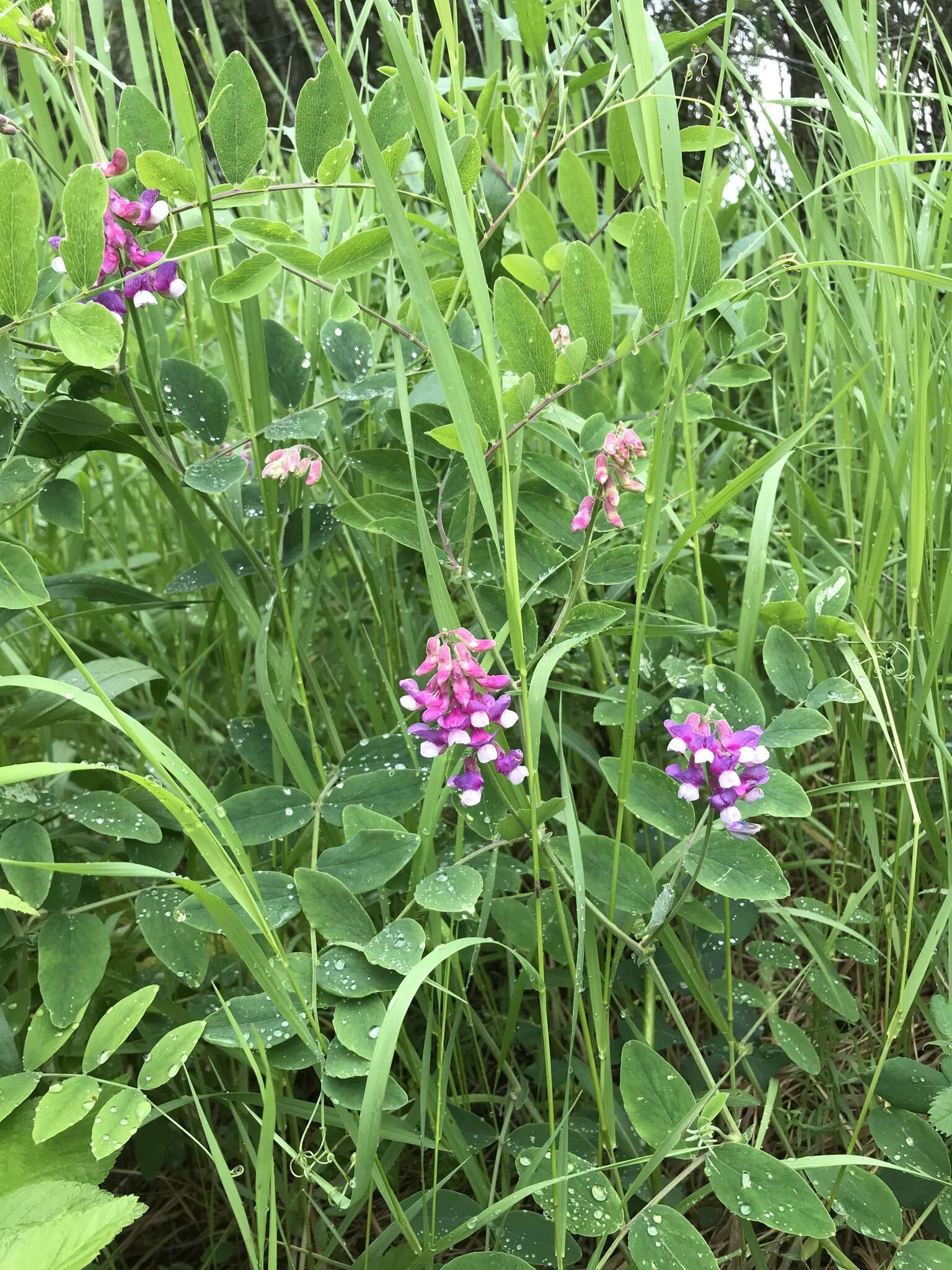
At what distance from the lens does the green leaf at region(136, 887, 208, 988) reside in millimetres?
754

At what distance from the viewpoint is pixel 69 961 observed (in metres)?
A: 0.75

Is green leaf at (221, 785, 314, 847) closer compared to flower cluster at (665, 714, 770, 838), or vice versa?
A: flower cluster at (665, 714, 770, 838)

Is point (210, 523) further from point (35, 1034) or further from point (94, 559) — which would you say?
point (35, 1034)

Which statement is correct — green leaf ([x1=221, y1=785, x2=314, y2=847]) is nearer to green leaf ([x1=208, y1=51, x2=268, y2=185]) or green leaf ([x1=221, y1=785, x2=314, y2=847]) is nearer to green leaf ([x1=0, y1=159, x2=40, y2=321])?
green leaf ([x1=0, y1=159, x2=40, y2=321])

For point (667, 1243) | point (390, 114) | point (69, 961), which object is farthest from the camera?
point (390, 114)

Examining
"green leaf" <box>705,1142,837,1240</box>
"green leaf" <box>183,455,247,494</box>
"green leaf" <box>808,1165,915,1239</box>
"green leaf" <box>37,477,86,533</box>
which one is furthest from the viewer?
"green leaf" <box>37,477,86,533</box>

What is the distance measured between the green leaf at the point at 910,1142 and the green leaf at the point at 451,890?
402 millimetres

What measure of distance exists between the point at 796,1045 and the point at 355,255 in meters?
0.80

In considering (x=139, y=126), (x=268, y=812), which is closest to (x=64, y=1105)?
(x=268, y=812)

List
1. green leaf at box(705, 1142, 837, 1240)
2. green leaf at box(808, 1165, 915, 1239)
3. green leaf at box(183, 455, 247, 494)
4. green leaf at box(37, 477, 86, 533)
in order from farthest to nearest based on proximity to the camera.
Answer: green leaf at box(37, 477, 86, 533), green leaf at box(183, 455, 247, 494), green leaf at box(808, 1165, 915, 1239), green leaf at box(705, 1142, 837, 1240)

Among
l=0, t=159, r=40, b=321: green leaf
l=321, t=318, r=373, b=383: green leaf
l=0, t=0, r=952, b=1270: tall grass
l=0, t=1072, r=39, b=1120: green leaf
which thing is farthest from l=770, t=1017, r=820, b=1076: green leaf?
l=0, t=159, r=40, b=321: green leaf

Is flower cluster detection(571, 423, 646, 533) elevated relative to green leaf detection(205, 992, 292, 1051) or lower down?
elevated

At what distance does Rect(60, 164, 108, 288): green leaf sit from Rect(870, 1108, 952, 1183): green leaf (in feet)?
2.93

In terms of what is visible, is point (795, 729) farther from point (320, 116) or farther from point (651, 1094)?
point (320, 116)
